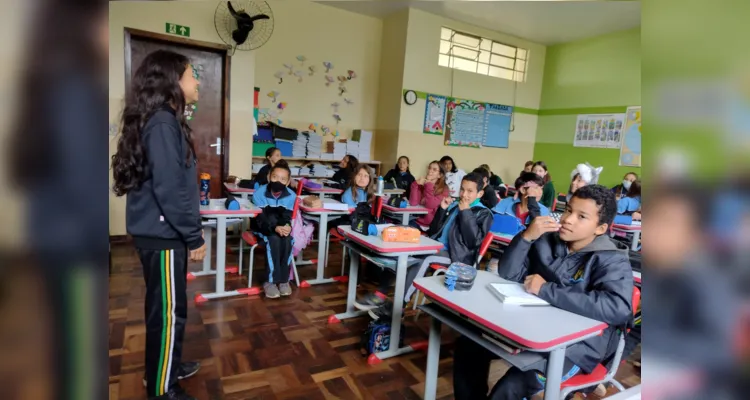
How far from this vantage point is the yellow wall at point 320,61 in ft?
17.5

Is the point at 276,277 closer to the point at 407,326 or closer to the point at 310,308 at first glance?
the point at 310,308

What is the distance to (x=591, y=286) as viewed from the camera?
1.51 metres

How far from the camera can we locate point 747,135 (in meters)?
0.19

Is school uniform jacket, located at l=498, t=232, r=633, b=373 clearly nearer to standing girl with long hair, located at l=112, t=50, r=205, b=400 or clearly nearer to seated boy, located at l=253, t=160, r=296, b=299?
standing girl with long hair, located at l=112, t=50, r=205, b=400

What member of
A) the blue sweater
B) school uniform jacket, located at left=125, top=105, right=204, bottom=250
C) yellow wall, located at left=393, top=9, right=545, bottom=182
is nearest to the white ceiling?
→ yellow wall, located at left=393, top=9, right=545, bottom=182

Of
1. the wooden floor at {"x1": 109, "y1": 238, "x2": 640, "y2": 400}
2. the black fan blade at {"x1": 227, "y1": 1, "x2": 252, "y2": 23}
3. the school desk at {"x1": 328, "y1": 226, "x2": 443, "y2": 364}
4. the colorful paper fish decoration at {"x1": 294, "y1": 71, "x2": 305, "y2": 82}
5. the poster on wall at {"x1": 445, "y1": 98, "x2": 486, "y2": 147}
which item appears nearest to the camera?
the wooden floor at {"x1": 109, "y1": 238, "x2": 640, "y2": 400}

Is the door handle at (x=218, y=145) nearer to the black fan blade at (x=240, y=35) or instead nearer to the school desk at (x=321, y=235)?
the black fan blade at (x=240, y=35)

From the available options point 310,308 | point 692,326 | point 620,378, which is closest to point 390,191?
point 310,308

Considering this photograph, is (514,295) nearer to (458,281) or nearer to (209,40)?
(458,281)

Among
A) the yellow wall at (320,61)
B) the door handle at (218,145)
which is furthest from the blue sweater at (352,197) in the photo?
the yellow wall at (320,61)

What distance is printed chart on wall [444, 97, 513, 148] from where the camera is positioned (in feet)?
21.0

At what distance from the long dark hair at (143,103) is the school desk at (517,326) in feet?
3.63

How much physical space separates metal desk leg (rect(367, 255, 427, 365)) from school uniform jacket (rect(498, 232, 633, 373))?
0.74m

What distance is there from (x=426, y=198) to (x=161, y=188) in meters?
3.03
